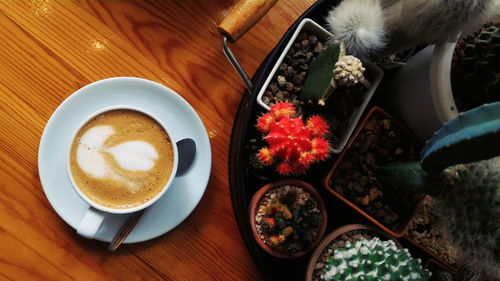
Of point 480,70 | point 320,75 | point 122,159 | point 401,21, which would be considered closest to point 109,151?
point 122,159

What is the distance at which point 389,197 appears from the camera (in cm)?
89

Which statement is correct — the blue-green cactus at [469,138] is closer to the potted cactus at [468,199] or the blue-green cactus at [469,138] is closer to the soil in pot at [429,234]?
the potted cactus at [468,199]

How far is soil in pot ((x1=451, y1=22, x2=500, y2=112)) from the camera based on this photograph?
0.76 metres

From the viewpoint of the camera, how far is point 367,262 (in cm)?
75

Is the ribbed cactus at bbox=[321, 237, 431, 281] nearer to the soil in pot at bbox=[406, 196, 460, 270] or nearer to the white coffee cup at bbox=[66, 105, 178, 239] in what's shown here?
the soil in pot at bbox=[406, 196, 460, 270]

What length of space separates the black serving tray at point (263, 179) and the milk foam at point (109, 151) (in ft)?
0.48

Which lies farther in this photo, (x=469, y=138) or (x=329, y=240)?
(x=329, y=240)

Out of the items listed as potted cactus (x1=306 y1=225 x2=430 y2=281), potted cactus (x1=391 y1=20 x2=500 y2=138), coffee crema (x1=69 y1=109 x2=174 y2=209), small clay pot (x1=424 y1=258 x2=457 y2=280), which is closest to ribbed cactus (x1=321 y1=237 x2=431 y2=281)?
potted cactus (x1=306 y1=225 x2=430 y2=281)

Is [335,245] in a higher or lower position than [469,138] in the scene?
lower

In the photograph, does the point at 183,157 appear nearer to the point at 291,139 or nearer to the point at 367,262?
the point at 291,139

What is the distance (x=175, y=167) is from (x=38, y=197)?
10.3 inches

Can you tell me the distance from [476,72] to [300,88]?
0.27 metres

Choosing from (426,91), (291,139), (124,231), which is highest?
(426,91)

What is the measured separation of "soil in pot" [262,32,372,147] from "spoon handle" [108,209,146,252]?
0.30 meters
